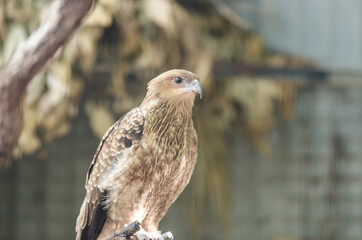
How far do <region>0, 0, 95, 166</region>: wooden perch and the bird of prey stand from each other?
0.16 meters

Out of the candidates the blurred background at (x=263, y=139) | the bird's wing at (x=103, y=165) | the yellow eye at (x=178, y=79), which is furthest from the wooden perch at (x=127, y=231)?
the blurred background at (x=263, y=139)

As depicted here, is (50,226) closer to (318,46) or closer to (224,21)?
(224,21)

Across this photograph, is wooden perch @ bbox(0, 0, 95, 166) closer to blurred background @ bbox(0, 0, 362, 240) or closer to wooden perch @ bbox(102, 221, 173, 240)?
wooden perch @ bbox(102, 221, 173, 240)

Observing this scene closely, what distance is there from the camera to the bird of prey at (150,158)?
2.86 ft

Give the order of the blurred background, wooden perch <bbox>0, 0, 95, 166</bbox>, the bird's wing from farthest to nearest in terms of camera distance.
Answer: the blurred background → the bird's wing → wooden perch <bbox>0, 0, 95, 166</bbox>

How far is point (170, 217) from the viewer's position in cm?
269

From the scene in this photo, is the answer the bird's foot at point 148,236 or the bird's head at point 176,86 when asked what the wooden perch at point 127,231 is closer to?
the bird's foot at point 148,236

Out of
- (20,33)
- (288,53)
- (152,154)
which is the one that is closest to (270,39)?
(288,53)

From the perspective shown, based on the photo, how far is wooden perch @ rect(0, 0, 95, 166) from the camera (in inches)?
30.6


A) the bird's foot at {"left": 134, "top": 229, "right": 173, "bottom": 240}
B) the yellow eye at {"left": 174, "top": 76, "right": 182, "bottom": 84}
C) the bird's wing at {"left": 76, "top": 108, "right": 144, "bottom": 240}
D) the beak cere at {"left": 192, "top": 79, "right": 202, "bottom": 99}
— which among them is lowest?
the bird's foot at {"left": 134, "top": 229, "right": 173, "bottom": 240}

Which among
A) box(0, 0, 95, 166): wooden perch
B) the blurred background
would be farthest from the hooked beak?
the blurred background

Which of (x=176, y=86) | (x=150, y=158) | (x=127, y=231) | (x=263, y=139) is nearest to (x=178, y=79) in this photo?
(x=176, y=86)

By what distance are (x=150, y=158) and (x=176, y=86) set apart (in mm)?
110

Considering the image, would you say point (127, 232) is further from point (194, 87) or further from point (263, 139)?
point (263, 139)
